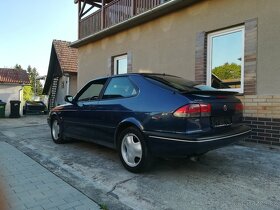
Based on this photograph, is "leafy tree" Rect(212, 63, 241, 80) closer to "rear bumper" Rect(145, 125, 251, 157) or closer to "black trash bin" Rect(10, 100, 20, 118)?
"rear bumper" Rect(145, 125, 251, 157)

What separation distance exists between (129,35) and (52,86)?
41.5 ft

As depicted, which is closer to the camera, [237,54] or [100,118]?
[100,118]

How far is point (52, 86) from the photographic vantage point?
21.5m

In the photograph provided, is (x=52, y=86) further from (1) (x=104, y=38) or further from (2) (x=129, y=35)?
(2) (x=129, y=35)

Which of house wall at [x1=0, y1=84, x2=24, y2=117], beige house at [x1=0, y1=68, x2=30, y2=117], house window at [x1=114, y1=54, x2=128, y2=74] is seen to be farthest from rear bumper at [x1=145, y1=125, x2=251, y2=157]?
house wall at [x1=0, y1=84, x2=24, y2=117]

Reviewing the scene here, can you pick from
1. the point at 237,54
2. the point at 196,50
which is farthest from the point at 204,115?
the point at 196,50

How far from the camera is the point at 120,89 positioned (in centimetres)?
505

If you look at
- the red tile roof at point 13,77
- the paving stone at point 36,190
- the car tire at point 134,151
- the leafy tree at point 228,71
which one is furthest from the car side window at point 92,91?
the red tile roof at point 13,77

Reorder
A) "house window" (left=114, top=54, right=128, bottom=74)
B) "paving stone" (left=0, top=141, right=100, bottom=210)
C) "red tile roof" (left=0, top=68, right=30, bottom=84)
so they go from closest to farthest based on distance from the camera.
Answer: "paving stone" (left=0, top=141, right=100, bottom=210) → "house window" (left=114, top=54, right=128, bottom=74) → "red tile roof" (left=0, top=68, right=30, bottom=84)

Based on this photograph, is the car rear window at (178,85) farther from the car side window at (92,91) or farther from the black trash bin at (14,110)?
the black trash bin at (14,110)

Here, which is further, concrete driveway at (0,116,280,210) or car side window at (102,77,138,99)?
car side window at (102,77,138,99)

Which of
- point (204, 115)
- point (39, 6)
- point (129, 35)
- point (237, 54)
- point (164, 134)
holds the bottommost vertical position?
point (164, 134)

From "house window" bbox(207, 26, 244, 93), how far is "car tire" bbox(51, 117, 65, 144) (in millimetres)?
3907

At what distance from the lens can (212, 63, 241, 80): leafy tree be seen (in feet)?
23.0
